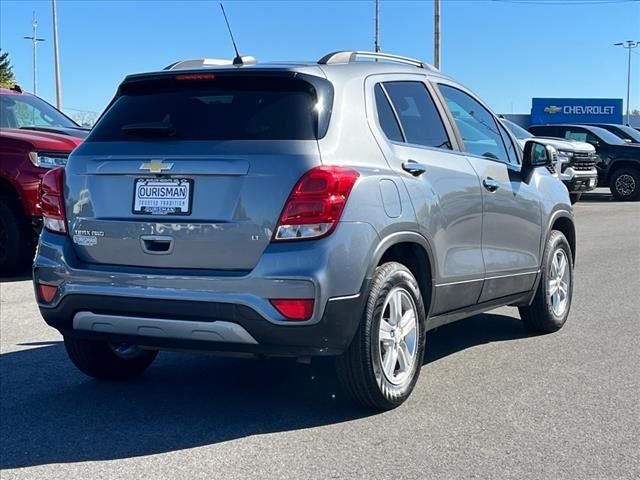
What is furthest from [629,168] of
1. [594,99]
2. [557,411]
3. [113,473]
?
[594,99]

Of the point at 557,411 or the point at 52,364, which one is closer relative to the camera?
the point at 557,411

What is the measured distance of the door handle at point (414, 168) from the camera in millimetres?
4746

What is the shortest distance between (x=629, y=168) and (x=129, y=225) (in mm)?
18557

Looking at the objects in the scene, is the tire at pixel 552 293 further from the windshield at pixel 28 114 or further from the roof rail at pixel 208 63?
the windshield at pixel 28 114

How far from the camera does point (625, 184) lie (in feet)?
68.9

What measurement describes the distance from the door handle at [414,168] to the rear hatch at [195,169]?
0.61 m

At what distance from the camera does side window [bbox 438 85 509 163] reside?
5709mm

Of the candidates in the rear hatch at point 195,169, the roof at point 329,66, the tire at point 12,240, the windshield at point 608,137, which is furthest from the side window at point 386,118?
the windshield at point 608,137

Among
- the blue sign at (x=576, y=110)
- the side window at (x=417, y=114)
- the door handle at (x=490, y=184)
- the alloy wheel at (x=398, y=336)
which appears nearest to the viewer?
the alloy wheel at (x=398, y=336)

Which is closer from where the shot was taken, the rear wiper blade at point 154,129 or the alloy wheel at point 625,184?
the rear wiper blade at point 154,129

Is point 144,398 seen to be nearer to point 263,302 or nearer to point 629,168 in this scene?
point 263,302

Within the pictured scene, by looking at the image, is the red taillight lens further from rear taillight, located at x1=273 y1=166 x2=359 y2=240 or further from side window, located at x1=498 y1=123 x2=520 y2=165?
side window, located at x1=498 y1=123 x2=520 y2=165

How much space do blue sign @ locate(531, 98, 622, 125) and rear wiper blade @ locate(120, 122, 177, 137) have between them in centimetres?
4781

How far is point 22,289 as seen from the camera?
8.84 meters
